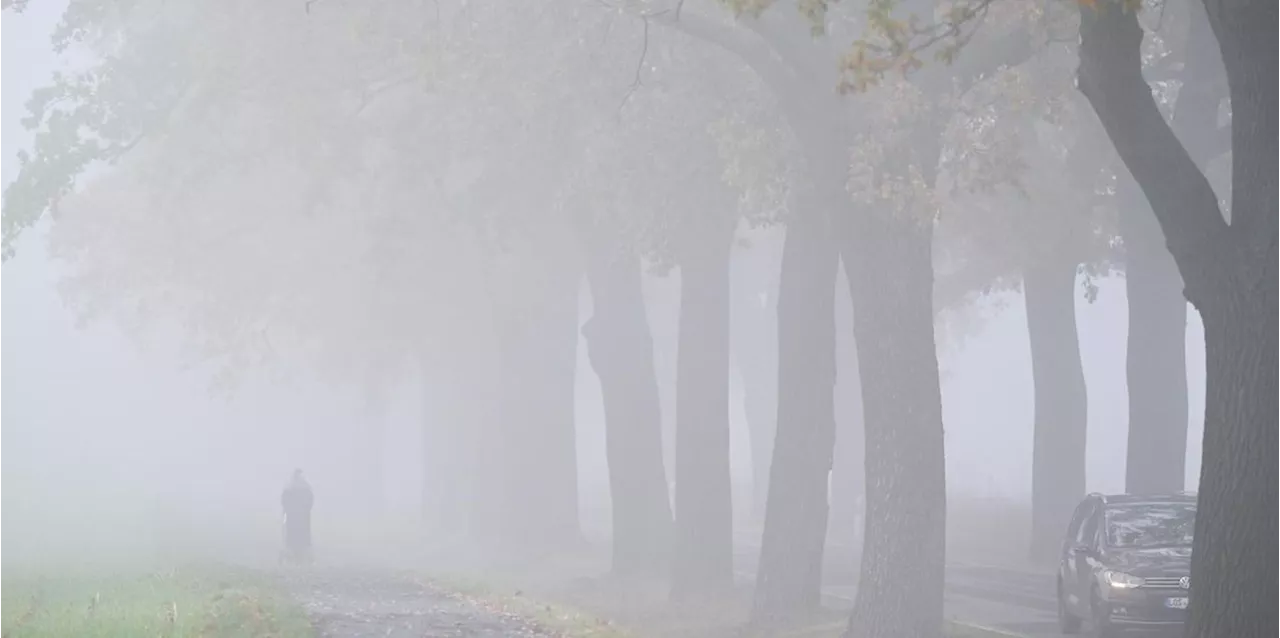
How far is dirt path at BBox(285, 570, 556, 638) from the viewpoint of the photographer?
1677cm

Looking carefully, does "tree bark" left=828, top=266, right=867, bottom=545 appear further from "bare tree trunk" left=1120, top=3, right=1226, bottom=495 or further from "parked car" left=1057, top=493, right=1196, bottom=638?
"parked car" left=1057, top=493, right=1196, bottom=638

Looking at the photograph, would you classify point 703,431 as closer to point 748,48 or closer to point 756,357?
point 748,48

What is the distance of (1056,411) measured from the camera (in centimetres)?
3700

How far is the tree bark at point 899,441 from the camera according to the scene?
19344 mm

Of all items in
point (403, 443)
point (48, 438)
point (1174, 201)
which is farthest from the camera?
point (48, 438)

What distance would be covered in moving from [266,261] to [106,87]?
1916 cm

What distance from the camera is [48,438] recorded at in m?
103

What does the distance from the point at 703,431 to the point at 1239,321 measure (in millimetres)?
16384

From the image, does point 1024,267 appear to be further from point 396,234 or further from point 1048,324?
point 396,234

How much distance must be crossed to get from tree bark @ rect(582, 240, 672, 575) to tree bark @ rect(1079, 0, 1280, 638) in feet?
62.6

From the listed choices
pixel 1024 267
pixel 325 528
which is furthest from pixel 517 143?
pixel 325 528

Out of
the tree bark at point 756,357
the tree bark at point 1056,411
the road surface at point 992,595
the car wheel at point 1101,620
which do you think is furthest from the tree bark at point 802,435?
the tree bark at point 756,357

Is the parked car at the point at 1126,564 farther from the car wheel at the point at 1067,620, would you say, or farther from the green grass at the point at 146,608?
the green grass at the point at 146,608

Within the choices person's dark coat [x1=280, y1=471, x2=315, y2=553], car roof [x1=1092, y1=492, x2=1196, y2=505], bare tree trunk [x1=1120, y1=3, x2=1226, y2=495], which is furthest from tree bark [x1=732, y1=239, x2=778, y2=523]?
car roof [x1=1092, y1=492, x2=1196, y2=505]
